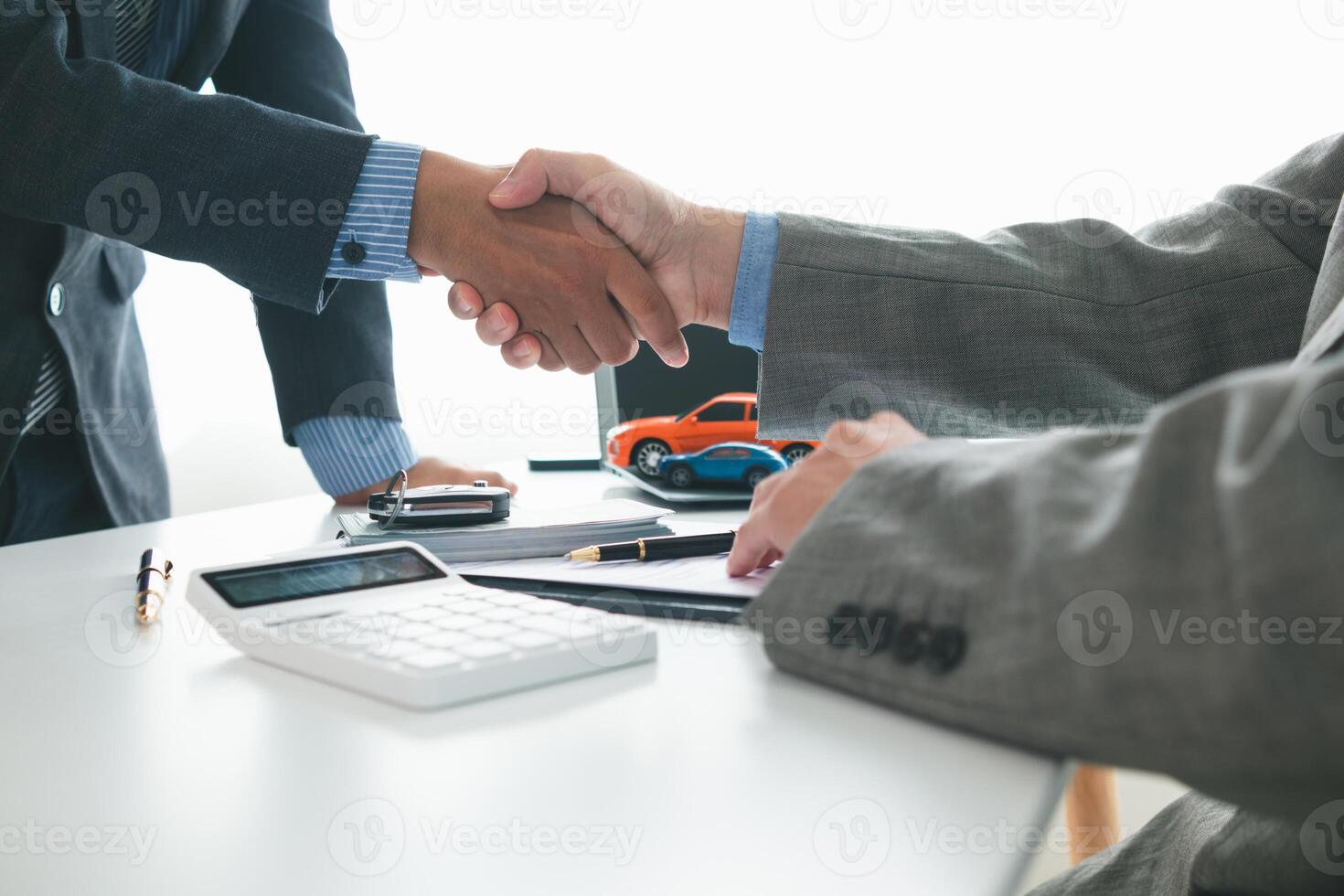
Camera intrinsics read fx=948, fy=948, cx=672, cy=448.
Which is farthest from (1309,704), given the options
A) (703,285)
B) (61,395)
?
(61,395)

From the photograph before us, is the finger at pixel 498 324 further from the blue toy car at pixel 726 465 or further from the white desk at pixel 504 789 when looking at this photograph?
the white desk at pixel 504 789

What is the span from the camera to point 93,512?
1.29 metres

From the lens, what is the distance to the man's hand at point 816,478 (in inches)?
21.5

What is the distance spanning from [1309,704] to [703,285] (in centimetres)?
87

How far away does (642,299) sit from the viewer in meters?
1.15

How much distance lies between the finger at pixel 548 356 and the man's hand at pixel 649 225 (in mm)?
98

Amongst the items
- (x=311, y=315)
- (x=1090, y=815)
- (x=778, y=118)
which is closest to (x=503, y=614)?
(x=311, y=315)

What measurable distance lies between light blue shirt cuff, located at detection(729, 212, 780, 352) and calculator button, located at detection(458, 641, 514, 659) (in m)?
0.60

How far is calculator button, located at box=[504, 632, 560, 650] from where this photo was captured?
45cm

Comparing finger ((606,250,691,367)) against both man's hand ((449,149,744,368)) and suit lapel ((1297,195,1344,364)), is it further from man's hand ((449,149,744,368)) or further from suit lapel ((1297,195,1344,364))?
suit lapel ((1297,195,1344,364))

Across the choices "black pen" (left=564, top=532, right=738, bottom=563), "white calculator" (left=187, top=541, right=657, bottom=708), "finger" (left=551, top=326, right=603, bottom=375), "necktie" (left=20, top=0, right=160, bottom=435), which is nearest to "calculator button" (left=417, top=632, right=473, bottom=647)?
"white calculator" (left=187, top=541, right=657, bottom=708)

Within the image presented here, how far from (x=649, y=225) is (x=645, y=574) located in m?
0.58

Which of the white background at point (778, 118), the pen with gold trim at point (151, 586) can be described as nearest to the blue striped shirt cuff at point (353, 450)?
the pen with gold trim at point (151, 586)

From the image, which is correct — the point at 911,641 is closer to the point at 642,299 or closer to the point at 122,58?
the point at 642,299
